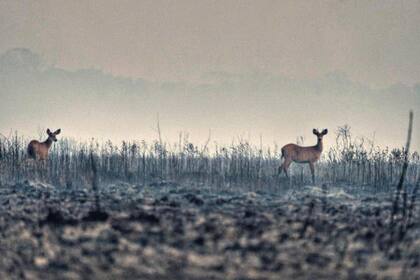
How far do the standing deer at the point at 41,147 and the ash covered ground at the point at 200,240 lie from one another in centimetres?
775

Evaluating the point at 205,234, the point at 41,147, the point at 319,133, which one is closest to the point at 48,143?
the point at 41,147

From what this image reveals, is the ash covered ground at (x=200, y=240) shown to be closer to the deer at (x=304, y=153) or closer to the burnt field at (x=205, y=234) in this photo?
the burnt field at (x=205, y=234)

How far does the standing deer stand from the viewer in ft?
62.0

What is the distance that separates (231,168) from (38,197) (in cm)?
633

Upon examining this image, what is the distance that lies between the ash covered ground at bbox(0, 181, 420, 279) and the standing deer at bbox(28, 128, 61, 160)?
305 inches

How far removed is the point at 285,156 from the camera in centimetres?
2070

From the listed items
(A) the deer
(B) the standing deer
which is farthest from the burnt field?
(A) the deer

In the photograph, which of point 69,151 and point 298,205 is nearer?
point 298,205

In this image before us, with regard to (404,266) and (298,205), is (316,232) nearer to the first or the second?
(404,266)

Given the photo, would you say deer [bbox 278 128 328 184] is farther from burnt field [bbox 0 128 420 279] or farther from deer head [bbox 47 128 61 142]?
deer head [bbox 47 128 61 142]

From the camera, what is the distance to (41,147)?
1966 centimetres

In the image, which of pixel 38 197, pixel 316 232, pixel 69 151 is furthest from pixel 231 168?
pixel 316 232

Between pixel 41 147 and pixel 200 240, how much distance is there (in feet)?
44.4

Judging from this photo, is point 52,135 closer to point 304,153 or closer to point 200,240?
point 304,153
